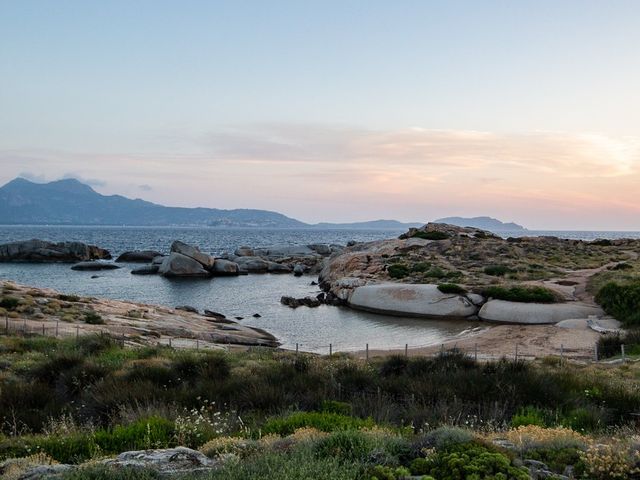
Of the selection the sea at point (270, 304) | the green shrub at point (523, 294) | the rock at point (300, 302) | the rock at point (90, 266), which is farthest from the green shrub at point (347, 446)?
the rock at point (90, 266)

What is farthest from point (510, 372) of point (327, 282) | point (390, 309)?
point (327, 282)

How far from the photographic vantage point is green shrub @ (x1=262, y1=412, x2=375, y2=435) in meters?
8.03

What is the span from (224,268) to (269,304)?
23003mm

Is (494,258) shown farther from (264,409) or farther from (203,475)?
(203,475)

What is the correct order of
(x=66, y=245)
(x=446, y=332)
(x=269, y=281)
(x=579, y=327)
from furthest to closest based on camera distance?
1. (x=66, y=245)
2. (x=269, y=281)
3. (x=446, y=332)
4. (x=579, y=327)

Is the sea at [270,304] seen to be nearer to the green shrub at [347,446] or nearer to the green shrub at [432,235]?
the green shrub at [432,235]

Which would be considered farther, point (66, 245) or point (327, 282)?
point (66, 245)

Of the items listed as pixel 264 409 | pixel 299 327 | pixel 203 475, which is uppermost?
pixel 203 475

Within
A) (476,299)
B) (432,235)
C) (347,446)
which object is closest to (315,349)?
(476,299)

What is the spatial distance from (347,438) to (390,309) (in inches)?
1336

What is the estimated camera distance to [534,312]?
3453cm

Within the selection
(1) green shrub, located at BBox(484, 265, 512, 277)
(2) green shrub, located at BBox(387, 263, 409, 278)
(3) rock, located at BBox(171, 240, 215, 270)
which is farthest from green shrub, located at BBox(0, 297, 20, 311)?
(1) green shrub, located at BBox(484, 265, 512, 277)

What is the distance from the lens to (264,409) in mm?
10664

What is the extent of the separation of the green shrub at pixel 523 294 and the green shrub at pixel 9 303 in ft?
101
